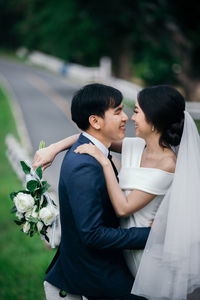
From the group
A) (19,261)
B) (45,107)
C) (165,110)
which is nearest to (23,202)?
(165,110)

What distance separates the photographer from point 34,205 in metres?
2.89

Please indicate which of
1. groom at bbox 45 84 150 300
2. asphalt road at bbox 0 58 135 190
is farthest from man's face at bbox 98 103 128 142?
asphalt road at bbox 0 58 135 190

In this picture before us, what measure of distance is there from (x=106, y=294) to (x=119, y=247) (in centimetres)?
34

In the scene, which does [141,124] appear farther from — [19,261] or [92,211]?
[19,261]

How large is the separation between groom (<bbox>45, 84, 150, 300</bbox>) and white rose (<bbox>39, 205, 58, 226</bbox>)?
110 millimetres

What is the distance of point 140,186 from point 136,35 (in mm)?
26860

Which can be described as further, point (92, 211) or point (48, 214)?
point (48, 214)

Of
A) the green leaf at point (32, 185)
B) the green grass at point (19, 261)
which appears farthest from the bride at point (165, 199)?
the green grass at point (19, 261)

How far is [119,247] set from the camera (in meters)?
2.54

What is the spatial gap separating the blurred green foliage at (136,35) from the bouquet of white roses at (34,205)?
17.9 metres

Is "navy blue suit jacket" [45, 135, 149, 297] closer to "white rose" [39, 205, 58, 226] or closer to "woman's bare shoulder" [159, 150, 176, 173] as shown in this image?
"white rose" [39, 205, 58, 226]

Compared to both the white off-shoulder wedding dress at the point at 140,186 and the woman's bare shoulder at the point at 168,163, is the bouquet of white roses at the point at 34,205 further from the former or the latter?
the woman's bare shoulder at the point at 168,163

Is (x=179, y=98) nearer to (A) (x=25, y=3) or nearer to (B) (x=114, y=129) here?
(B) (x=114, y=129)

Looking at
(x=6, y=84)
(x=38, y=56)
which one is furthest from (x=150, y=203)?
(x=38, y=56)
